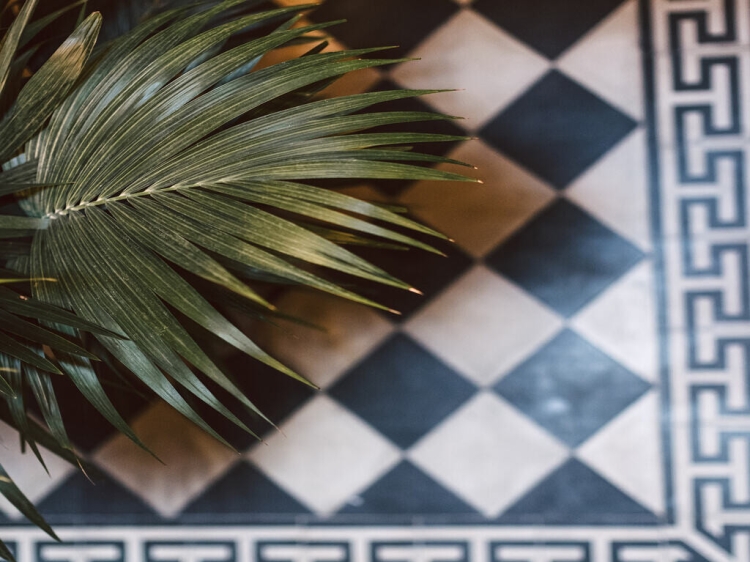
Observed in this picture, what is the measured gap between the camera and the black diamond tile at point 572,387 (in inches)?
33.5

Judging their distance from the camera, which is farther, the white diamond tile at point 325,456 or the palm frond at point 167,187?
the white diamond tile at point 325,456

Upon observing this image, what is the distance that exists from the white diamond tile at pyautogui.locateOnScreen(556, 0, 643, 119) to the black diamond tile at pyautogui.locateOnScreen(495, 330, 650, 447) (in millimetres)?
354

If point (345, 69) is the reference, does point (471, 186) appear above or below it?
above

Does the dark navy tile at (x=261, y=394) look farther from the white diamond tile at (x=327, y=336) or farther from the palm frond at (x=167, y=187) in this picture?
the palm frond at (x=167, y=187)

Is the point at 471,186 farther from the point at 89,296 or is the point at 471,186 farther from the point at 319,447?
the point at 89,296

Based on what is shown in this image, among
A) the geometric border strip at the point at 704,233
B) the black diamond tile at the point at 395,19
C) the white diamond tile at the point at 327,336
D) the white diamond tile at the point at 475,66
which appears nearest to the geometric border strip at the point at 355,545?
the geometric border strip at the point at 704,233

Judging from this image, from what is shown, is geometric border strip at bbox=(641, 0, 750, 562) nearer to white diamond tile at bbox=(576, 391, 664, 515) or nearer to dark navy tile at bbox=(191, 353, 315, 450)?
white diamond tile at bbox=(576, 391, 664, 515)

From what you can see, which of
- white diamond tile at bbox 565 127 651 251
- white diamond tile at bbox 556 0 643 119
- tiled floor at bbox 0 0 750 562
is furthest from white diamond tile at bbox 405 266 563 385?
white diamond tile at bbox 556 0 643 119

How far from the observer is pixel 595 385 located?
85 centimetres

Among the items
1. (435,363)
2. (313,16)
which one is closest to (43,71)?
(313,16)

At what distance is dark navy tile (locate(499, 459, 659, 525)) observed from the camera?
0.86 m

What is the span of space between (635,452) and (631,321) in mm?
193

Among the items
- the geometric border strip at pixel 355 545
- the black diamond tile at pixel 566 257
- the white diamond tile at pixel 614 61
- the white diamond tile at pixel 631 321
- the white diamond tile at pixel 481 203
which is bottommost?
the geometric border strip at pixel 355 545

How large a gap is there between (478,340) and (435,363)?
0.24ft
